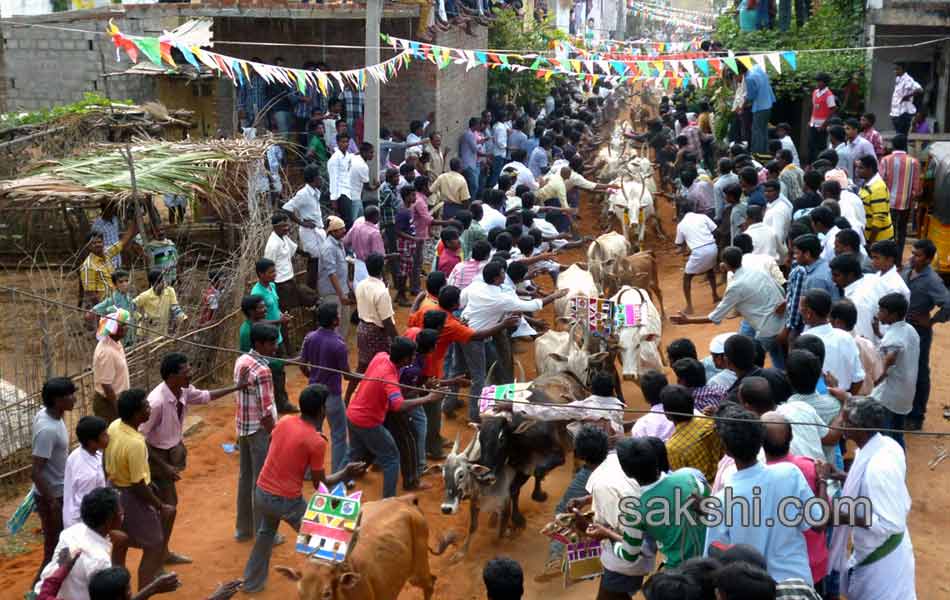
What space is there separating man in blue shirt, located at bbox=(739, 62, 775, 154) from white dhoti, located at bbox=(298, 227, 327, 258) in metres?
8.83

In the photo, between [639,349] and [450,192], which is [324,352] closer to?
[639,349]

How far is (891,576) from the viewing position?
18.9 feet

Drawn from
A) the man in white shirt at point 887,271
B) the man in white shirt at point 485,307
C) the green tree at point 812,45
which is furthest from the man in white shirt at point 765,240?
the green tree at point 812,45

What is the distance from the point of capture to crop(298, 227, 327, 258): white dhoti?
41.1 feet

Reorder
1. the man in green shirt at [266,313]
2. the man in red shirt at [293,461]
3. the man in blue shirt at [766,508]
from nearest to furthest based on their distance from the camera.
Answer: the man in blue shirt at [766,508]
the man in red shirt at [293,461]
the man in green shirt at [266,313]

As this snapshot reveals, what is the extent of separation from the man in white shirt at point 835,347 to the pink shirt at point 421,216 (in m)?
7.22

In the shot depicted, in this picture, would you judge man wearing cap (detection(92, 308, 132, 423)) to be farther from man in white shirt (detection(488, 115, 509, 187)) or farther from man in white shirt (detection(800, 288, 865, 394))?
man in white shirt (detection(488, 115, 509, 187))

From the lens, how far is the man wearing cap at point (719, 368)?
305 inches

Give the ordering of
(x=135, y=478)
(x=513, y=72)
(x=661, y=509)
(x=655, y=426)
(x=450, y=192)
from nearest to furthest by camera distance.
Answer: (x=661, y=509)
(x=135, y=478)
(x=655, y=426)
(x=450, y=192)
(x=513, y=72)

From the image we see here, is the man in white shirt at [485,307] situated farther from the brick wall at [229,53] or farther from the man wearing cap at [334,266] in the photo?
the brick wall at [229,53]

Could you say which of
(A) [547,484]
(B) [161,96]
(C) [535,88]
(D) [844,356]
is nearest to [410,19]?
(B) [161,96]

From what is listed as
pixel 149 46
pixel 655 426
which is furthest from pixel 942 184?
pixel 149 46

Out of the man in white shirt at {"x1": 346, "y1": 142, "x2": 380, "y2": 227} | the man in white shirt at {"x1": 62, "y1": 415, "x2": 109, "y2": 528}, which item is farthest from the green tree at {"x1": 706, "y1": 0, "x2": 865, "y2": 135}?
the man in white shirt at {"x1": 62, "y1": 415, "x2": 109, "y2": 528}

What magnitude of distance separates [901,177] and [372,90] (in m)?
7.69
